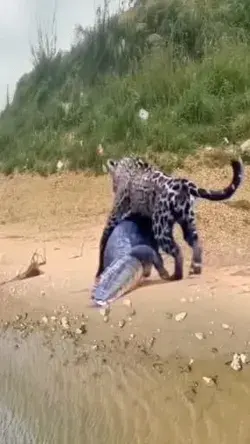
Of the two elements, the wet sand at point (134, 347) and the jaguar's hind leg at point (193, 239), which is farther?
the jaguar's hind leg at point (193, 239)

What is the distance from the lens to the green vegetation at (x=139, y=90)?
58.2ft

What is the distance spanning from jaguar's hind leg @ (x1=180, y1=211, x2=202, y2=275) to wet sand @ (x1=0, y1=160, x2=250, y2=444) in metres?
0.14

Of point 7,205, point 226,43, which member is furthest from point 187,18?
point 7,205

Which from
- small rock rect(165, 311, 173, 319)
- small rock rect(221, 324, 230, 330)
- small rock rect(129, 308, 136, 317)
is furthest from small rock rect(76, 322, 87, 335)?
small rock rect(221, 324, 230, 330)

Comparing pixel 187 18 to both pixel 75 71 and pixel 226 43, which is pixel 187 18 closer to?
pixel 226 43

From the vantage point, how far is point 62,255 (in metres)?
14.0

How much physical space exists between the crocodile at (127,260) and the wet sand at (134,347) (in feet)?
0.61

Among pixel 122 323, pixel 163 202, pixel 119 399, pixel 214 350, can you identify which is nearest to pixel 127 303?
pixel 122 323

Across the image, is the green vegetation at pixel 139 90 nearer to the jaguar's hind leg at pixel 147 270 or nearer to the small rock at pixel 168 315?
the jaguar's hind leg at pixel 147 270

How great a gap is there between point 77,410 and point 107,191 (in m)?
9.02

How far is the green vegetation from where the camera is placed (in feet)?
58.2

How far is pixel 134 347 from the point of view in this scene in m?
9.66

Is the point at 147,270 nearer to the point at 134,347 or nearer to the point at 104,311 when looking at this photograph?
the point at 104,311

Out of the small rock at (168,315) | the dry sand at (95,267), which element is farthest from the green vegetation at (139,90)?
the small rock at (168,315)
